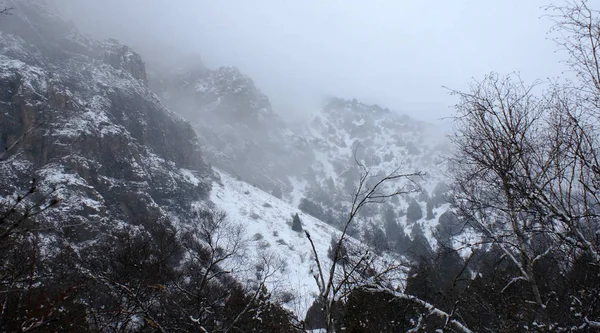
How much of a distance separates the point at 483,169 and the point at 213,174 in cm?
7162

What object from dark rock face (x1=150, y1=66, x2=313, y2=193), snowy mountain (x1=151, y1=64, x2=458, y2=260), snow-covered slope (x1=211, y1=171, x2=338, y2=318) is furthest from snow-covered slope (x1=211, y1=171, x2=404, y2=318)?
dark rock face (x1=150, y1=66, x2=313, y2=193)

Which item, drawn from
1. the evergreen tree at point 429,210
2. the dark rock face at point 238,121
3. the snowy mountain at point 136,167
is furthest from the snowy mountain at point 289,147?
the snowy mountain at point 136,167

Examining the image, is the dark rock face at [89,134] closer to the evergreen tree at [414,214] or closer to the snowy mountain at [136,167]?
the snowy mountain at [136,167]

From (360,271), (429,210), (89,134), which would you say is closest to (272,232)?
(89,134)

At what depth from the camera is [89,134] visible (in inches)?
1716

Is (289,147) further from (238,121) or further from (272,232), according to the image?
(272,232)

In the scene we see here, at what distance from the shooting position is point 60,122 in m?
42.2

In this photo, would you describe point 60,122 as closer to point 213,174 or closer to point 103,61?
point 213,174

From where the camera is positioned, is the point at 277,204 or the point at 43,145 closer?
the point at 43,145

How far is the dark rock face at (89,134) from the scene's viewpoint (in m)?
34.2

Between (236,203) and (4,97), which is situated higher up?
(4,97)

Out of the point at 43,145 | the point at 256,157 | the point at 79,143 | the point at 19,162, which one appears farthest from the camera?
the point at 256,157

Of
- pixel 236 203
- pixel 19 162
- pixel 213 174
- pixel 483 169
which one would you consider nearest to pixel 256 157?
pixel 213 174

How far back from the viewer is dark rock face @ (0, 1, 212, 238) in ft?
112
